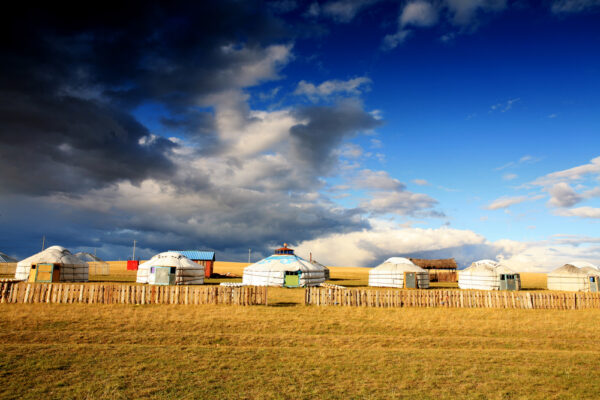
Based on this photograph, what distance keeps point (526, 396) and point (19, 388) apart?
11.9 meters

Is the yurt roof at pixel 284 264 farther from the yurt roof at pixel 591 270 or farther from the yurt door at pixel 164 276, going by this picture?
the yurt roof at pixel 591 270

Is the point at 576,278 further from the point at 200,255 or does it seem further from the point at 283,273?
the point at 200,255

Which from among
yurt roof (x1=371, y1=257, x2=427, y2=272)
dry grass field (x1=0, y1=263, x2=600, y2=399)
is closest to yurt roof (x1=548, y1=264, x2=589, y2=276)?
yurt roof (x1=371, y1=257, x2=427, y2=272)

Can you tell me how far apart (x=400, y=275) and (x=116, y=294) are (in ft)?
96.0

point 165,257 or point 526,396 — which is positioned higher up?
point 165,257

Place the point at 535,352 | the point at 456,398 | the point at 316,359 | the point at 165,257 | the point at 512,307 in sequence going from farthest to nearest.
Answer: the point at 165,257
the point at 512,307
the point at 535,352
the point at 316,359
the point at 456,398

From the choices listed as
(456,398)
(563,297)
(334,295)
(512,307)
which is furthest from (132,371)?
(563,297)

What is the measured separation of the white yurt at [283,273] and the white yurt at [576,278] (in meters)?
28.6

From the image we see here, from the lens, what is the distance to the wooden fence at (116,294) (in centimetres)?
2200

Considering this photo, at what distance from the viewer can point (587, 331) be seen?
16609 millimetres

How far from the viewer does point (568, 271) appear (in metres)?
42.3

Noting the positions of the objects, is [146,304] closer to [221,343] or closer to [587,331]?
[221,343]

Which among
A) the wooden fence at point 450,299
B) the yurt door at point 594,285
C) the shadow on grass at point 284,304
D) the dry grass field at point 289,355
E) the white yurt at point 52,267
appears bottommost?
the dry grass field at point 289,355

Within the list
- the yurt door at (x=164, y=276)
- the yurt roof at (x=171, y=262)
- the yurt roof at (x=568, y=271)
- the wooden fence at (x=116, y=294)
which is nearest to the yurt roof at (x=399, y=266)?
the yurt roof at (x=568, y=271)
